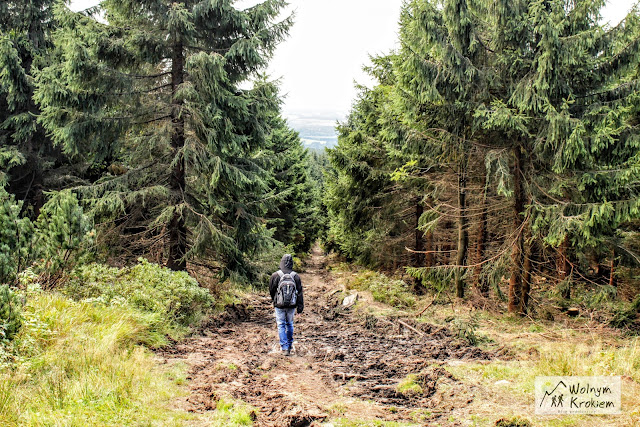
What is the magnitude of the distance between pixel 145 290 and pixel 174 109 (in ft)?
17.8

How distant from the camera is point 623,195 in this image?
27.3 feet

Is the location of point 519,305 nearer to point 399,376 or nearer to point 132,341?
point 399,376

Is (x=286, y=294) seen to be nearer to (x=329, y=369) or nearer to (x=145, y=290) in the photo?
(x=329, y=369)

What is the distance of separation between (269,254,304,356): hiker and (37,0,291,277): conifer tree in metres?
3.59

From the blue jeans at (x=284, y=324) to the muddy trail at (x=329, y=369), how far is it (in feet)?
0.98

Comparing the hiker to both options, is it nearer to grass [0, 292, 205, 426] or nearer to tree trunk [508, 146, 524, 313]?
grass [0, 292, 205, 426]

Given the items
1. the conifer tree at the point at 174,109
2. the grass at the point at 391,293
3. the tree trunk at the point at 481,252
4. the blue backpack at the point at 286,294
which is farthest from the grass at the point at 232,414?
the tree trunk at the point at 481,252

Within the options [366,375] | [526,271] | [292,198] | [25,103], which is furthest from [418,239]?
[25,103]

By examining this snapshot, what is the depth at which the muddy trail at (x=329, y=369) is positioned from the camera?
4.78 meters

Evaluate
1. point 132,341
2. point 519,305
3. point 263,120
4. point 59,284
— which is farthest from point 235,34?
point 519,305

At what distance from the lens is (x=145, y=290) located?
8.52m

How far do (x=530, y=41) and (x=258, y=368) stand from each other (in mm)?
9716

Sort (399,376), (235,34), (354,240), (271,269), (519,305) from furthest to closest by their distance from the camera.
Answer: (354,240)
(271,269)
(235,34)
(519,305)
(399,376)

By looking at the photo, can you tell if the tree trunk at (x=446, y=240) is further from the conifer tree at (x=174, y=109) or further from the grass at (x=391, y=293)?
the conifer tree at (x=174, y=109)
